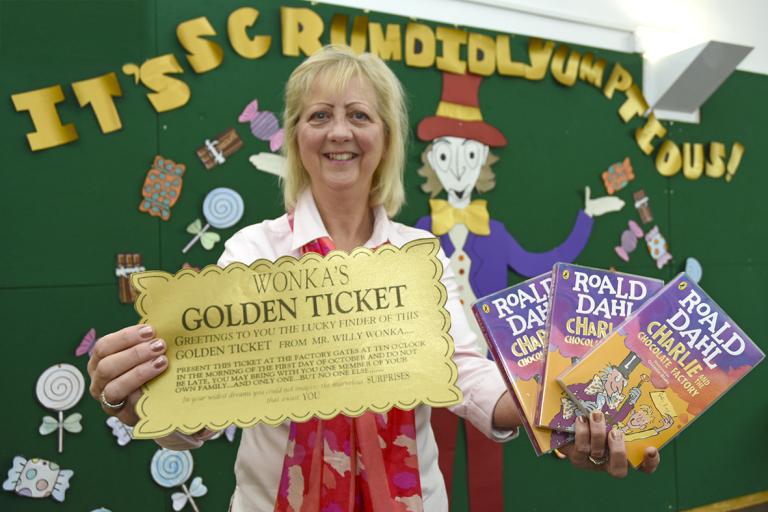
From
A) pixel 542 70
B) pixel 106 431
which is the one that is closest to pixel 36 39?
pixel 106 431

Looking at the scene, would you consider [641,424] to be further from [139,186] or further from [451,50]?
[451,50]

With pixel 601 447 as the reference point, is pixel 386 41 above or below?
above

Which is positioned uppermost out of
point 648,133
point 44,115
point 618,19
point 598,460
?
point 618,19

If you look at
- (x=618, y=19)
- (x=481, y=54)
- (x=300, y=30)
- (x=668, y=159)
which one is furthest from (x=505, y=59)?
(x=668, y=159)

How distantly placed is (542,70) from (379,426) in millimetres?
1801

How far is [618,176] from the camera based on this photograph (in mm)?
2633

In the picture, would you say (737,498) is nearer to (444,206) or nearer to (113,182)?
(444,206)

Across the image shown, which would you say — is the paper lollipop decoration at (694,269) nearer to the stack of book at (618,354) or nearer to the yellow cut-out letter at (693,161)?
the yellow cut-out letter at (693,161)

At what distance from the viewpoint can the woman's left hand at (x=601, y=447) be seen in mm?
985

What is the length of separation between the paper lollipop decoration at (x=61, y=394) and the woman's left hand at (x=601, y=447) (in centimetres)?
148

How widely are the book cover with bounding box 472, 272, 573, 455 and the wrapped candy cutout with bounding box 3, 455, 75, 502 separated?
145 cm

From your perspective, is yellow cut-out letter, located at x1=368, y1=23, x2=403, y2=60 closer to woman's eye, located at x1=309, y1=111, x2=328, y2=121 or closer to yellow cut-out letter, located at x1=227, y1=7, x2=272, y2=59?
yellow cut-out letter, located at x1=227, y1=7, x2=272, y2=59

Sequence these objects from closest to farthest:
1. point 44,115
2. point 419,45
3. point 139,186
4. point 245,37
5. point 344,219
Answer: point 344,219
point 44,115
point 139,186
point 245,37
point 419,45

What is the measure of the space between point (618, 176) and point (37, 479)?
2.44m
